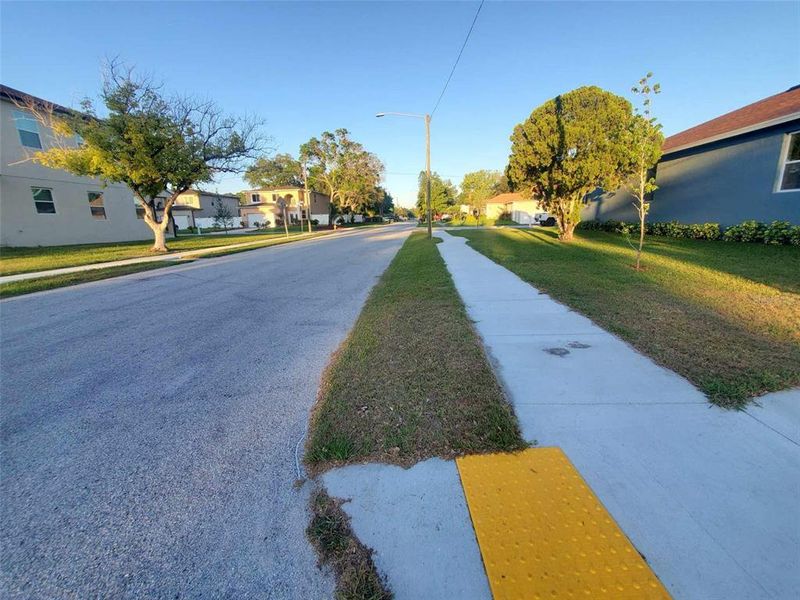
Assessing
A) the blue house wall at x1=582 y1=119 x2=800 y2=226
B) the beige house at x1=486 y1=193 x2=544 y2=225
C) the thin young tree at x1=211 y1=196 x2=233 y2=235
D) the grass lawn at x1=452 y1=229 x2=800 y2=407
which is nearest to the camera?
the grass lawn at x1=452 y1=229 x2=800 y2=407

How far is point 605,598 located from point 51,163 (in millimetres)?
20827

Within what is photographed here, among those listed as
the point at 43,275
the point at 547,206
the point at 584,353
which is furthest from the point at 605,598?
the point at 547,206

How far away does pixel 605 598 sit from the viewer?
4.82 feet

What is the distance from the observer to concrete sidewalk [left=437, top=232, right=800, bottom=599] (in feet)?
5.22

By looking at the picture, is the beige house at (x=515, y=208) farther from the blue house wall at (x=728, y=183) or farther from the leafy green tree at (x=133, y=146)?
the leafy green tree at (x=133, y=146)

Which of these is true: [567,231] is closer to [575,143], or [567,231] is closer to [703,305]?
[575,143]

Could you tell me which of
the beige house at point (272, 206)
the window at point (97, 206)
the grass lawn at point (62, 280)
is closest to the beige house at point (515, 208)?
the beige house at point (272, 206)

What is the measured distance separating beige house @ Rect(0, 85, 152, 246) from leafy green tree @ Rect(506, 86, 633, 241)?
22.2 m

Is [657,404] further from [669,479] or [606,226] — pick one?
[606,226]

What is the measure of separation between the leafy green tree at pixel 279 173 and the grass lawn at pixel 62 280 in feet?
128

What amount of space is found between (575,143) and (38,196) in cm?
2540

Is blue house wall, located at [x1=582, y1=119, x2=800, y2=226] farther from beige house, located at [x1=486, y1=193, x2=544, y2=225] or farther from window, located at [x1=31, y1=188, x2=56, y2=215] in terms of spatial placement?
window, located at [x1=31, y1=188, x2=56, y2=215]

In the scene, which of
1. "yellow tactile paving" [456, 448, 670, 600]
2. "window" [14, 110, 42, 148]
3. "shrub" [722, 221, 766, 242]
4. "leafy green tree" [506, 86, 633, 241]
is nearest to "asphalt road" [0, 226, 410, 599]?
"yellow tactile paving" [456, 448, 670, 600]

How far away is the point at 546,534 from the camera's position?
178cm
